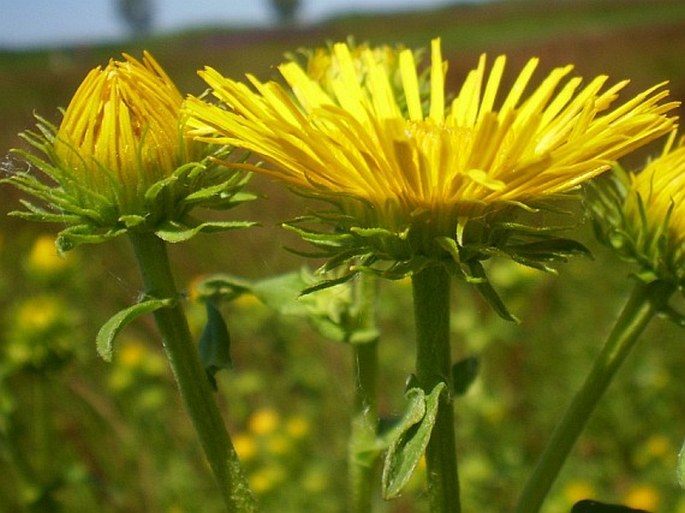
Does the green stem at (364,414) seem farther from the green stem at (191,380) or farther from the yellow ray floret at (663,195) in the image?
the yellow ray floret at (663,195)

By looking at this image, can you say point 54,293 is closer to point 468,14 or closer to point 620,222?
point 620,222

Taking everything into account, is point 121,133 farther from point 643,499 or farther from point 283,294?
point 643,499

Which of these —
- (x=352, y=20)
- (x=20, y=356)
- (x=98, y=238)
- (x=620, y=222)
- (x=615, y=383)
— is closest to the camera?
(x=98, y=238)

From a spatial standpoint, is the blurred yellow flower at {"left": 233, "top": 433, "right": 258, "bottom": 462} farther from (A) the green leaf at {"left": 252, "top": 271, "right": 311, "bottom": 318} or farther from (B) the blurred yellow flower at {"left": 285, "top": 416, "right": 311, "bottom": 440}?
(A) the green leaf at {"left": 252, "top": 271, "right": 311, "bottom": 318}

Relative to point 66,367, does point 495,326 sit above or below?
below

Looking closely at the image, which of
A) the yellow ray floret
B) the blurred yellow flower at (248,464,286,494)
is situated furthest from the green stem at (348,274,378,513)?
the blurred yellow flower at (248,464,286,494)

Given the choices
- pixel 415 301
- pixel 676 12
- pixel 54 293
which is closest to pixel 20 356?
pixel 54 293

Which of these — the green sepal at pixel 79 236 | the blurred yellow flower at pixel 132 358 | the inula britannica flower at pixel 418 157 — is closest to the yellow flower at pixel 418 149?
the inula britannica flower at pixel 418 157
